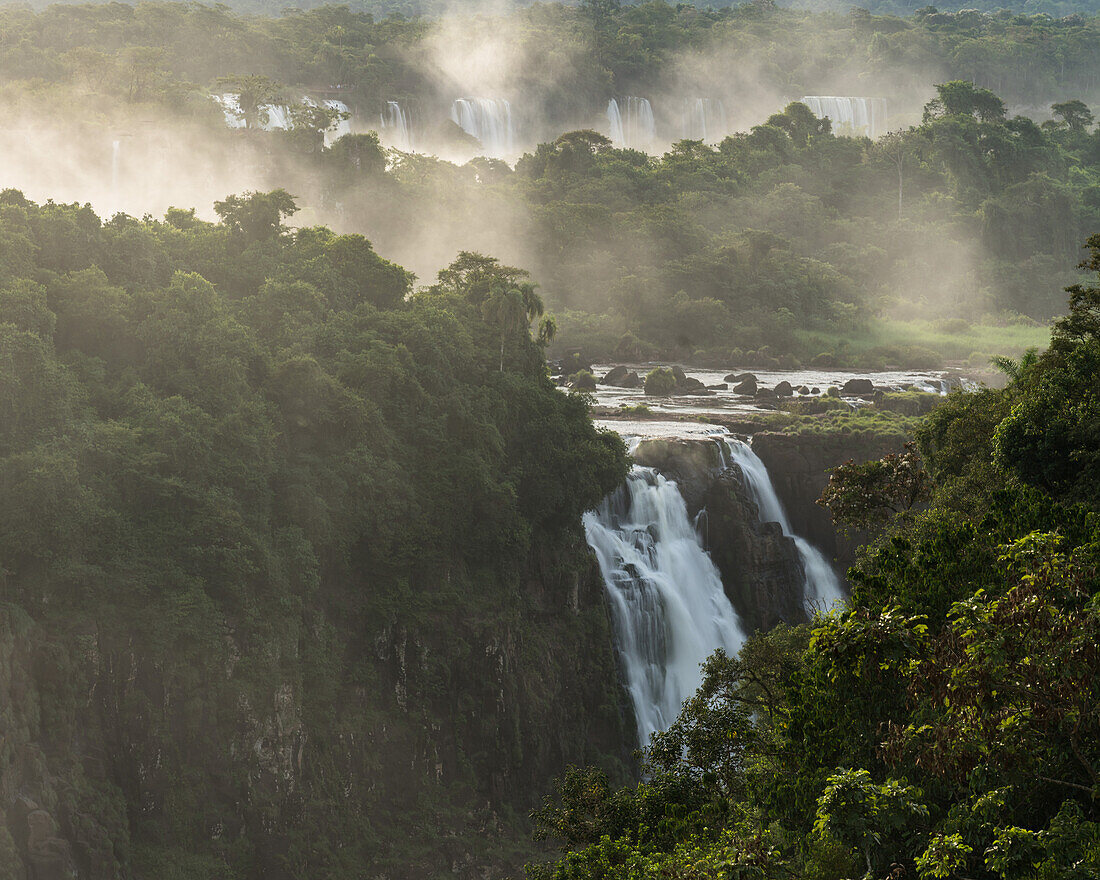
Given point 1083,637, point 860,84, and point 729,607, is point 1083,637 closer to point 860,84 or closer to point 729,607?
point 729,607

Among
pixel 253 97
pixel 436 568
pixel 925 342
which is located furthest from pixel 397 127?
pixel 436 568

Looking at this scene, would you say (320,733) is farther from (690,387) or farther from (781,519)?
(690,387)

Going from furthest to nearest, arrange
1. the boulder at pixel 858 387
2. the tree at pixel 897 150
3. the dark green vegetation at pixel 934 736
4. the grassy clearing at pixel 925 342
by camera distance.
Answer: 1. the tree at pixel 897 150
2. the grassy clearing at pixel 925 342
3. the boulder at pixel 858 387
4. the dark green vegetation at pixel 934 736

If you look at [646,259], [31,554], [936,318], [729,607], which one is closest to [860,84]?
[936,318]

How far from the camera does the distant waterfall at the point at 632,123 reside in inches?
4806

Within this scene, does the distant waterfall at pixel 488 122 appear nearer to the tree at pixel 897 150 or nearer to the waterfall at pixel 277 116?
the waterfall at pixel 277 116

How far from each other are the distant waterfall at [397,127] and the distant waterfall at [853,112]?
180 ft

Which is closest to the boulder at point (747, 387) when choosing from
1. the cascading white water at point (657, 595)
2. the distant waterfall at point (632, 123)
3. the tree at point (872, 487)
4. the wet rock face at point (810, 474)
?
the wet rock face at point (810, 474)

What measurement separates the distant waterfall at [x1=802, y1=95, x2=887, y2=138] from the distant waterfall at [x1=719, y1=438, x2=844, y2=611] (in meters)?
95.4

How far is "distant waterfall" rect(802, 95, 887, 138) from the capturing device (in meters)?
134

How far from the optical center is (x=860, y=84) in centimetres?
14400

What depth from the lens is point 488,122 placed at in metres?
109

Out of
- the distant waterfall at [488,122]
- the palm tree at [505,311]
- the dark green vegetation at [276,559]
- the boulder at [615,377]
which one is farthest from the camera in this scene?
the distant waterfall at [488,122]

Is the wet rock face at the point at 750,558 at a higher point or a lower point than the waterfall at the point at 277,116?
lower
